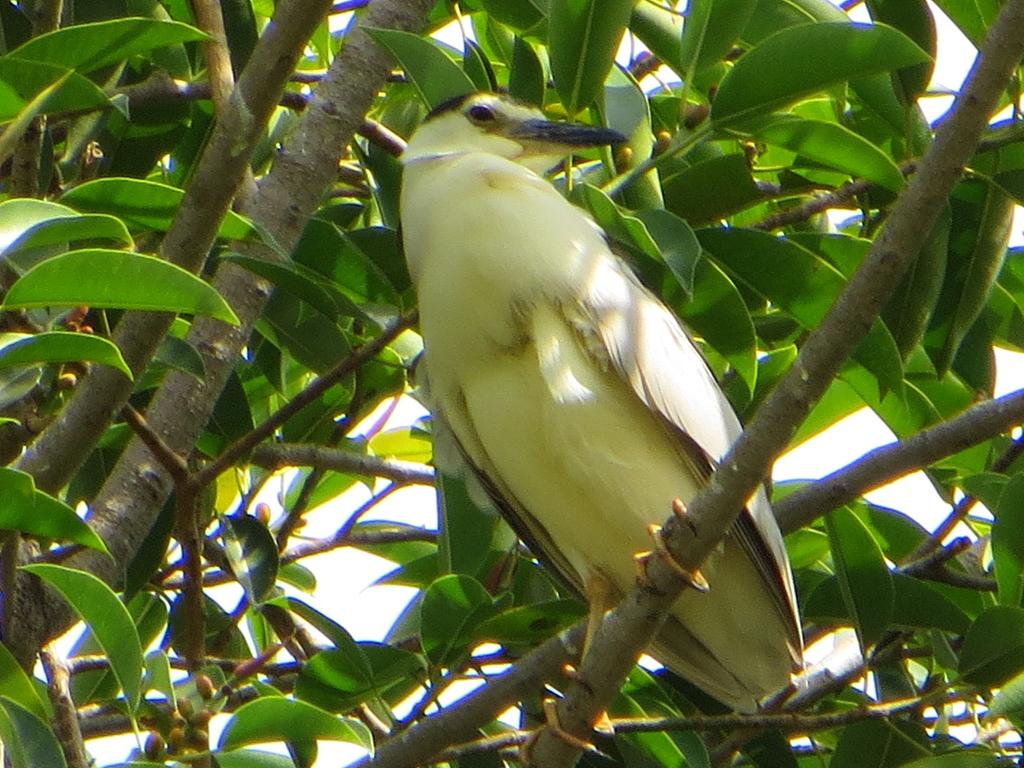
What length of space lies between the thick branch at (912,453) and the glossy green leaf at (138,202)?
1024 millimetres

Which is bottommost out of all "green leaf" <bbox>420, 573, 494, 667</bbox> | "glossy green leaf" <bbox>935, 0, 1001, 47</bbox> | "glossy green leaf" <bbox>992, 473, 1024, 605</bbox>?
"green leaf" <bbox>420, 573, 494, 667</bbox>

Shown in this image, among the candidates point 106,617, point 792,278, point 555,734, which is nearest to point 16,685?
point 106,617

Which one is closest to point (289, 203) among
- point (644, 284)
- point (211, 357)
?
point (211, 357)

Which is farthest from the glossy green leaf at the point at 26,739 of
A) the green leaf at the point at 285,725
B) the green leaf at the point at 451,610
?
the green leaf at the point at 451,610

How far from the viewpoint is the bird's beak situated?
2.96 metres

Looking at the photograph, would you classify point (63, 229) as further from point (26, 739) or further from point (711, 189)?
point (711, 189)

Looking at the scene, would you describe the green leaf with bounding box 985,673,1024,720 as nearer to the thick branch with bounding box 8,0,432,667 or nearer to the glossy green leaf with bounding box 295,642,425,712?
the glossy green leaf with bounding box 295,642,425,712

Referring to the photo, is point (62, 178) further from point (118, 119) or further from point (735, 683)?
point (735, 683)

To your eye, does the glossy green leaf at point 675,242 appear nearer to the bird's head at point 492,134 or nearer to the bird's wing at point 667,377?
the bird's wing at point 667,377

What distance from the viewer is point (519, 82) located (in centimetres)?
Result: 310

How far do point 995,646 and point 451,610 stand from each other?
2.93ft

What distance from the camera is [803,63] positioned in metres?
2.39

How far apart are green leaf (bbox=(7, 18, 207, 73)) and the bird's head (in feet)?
3.37

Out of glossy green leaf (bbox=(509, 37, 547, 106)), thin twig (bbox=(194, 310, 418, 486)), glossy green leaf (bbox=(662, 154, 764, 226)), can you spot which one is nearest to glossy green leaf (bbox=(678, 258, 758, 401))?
glossy green leaf (bbox=(662, 154, 764, 226))
